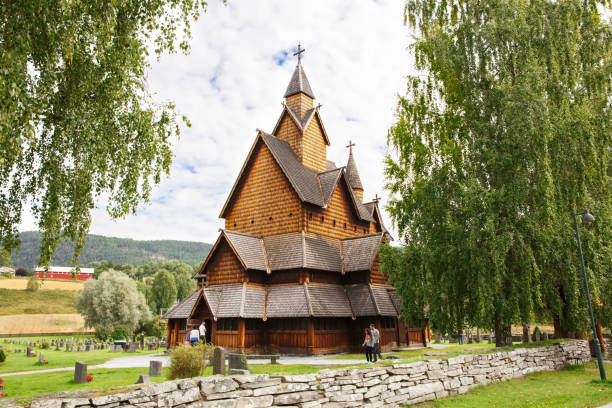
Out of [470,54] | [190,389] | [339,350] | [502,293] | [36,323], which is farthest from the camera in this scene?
[36,323]

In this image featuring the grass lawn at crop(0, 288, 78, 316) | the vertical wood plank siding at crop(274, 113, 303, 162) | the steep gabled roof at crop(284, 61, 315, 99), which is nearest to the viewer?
the vertical wood plank siding at crop(274, 113, 303, 162)

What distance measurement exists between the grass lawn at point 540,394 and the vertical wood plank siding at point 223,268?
1536 centimetres

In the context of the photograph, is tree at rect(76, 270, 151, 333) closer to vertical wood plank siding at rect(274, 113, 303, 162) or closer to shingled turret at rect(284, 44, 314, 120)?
vertical wood plank siding at rect(274, 113, 303, 162)

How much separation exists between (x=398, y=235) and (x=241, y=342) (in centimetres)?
1057

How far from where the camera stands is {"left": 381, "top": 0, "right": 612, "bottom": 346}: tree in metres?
15.9

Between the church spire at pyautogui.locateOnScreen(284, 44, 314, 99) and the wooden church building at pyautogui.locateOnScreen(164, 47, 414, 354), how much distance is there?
29 cm

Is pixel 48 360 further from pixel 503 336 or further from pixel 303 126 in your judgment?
pixel 503 336

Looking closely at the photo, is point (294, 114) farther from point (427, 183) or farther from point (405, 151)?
point (427, 183)

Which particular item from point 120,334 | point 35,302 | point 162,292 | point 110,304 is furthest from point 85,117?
point 35,302

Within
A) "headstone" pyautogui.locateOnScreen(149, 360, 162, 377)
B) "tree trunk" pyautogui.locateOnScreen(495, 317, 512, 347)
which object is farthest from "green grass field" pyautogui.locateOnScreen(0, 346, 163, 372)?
"tree trunk" pyautogui.locateOnScreen(495, 317, 512, 347)

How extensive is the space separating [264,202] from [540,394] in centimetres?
1990

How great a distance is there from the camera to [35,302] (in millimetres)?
98625

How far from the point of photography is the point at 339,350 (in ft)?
80.3

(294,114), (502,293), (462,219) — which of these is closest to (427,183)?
(462,219)
